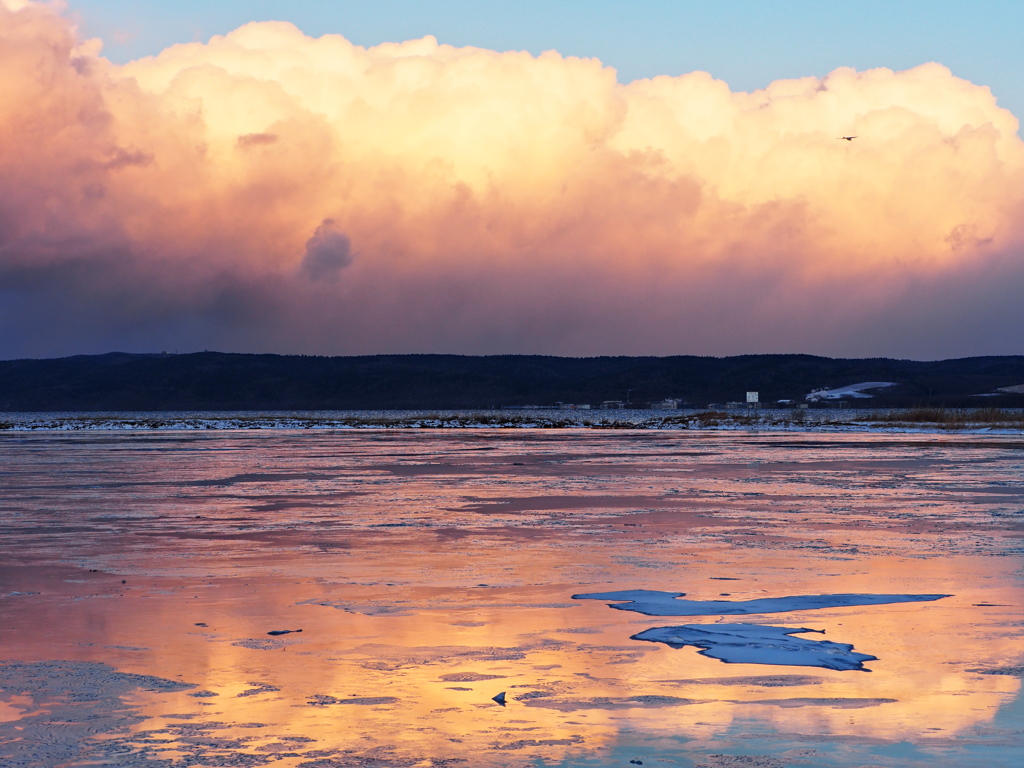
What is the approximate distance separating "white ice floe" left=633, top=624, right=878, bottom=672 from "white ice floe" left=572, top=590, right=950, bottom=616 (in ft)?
2.02

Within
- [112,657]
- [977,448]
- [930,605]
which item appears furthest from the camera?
[977,448]

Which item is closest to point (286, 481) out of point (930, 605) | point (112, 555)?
point (112, 555)

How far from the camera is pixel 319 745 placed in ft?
18.4

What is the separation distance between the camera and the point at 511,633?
8305mm

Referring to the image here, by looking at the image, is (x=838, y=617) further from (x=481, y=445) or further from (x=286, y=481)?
(x=481, y=445)

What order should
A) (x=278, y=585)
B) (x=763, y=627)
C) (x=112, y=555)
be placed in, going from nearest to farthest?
(x=763, y=627) → (x=278, y=585) → (x=112, y=555)

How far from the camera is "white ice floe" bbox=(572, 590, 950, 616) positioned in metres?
9.13

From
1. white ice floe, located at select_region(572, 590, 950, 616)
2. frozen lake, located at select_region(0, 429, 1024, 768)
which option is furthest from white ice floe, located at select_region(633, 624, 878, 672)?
white ice floe, located at select_region(572, 590, 950, 616)

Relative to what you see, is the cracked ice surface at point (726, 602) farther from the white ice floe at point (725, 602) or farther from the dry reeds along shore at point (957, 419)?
the dry reeds along shore at point (957, 419)

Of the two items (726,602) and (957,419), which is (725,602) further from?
(957,419)

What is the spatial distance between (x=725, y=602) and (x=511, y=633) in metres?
2.08

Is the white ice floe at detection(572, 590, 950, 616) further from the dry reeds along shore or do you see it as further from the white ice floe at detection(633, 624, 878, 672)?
the dry reeds along shore

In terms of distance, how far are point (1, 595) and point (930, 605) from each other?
7.46m

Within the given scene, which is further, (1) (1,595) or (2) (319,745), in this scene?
(1) (1,595)
